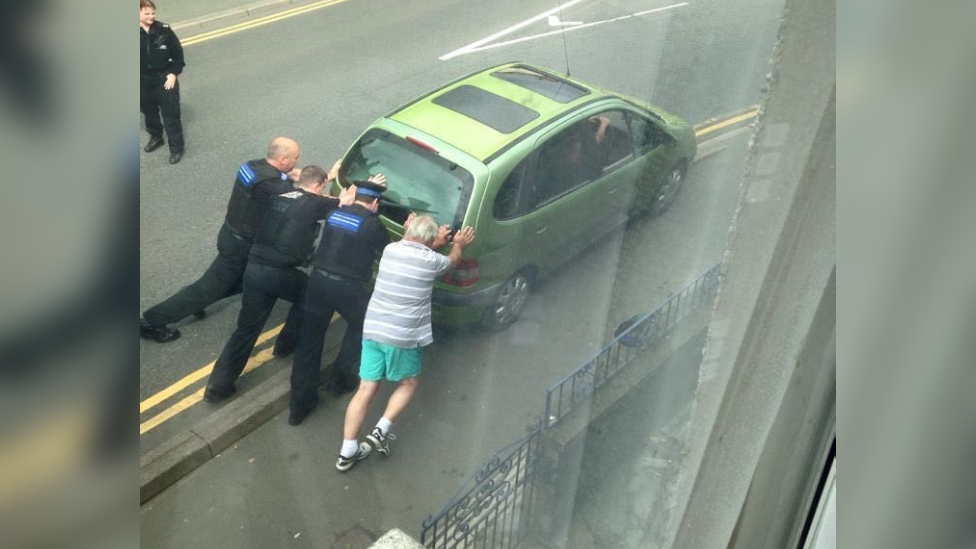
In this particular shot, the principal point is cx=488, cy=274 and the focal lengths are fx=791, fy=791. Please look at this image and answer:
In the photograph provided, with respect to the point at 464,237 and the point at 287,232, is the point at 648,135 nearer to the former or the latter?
the point at 464,237

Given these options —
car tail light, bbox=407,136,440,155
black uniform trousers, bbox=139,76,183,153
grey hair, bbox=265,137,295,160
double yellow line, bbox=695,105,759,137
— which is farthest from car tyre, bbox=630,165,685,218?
black uniform trousers, bbox=139,76,183,153

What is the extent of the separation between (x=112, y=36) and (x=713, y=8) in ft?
4.96

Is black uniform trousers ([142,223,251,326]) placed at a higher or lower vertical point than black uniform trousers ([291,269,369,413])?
higher

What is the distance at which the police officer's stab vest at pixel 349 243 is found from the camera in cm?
215

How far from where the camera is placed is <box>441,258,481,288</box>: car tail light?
2371 mm

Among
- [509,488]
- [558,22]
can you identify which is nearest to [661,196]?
[558,22]

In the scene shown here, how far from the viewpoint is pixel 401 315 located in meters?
2.36

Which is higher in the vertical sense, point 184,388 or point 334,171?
point 334,171

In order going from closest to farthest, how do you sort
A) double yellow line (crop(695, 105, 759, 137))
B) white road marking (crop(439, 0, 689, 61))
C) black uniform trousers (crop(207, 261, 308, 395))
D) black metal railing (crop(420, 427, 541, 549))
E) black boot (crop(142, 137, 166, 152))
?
black boot (crop(142, 137, 166, 152)), double yellow line (crop(695, 105, 759, 137)), black uniform trousers (crop(207, 261, 308, 395)), white road marking (crop(439, 0, 689, 61)), black metal railing (crop(420, 427, 541, 549))

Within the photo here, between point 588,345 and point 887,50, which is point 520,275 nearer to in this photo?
point 588,345

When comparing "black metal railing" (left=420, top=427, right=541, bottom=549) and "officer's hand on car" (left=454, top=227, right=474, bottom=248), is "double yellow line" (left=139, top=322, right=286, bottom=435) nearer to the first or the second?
"officer's hand on car" (left=454, top=227, right=474, bottom=248)

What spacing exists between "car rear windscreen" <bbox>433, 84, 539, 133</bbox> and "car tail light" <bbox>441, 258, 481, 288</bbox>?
443 millimetres

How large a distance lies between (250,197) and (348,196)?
36 centimetres

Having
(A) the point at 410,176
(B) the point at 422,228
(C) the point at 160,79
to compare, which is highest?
(C) the point at 160,79
